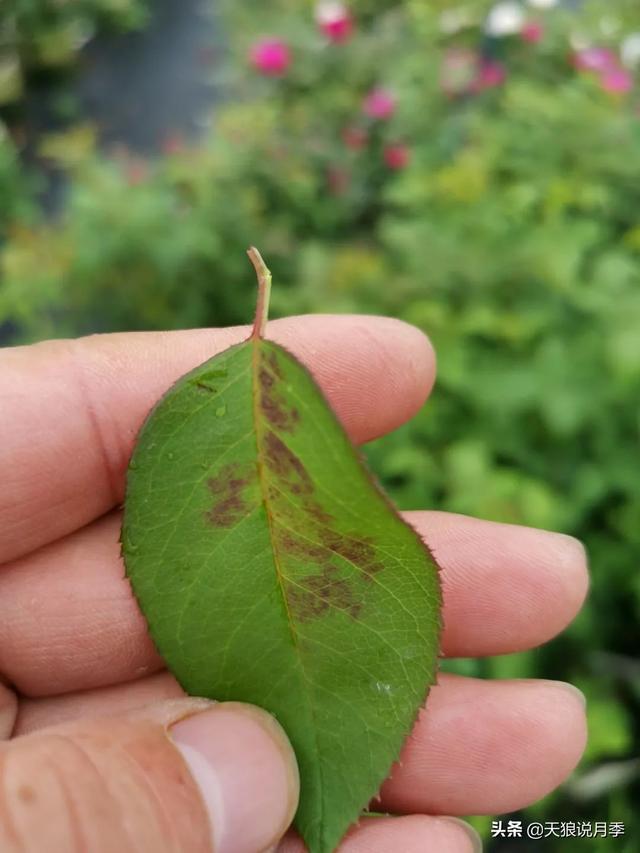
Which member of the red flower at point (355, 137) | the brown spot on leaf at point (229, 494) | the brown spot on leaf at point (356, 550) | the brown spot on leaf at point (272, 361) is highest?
the red flower at point (355, 137)

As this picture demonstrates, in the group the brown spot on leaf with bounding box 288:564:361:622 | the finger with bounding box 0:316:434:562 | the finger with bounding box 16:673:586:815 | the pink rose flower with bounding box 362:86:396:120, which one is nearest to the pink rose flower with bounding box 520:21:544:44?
the pink rose flower with bounding box 362:86:396:120

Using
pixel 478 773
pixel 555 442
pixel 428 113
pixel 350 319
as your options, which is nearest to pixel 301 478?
pixel 350 319

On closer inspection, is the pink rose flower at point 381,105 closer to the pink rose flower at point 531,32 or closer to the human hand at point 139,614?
the pink rose flower at point 531,32

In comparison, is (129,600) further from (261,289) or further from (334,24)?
(334,24)

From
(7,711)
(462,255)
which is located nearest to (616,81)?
(462,255)

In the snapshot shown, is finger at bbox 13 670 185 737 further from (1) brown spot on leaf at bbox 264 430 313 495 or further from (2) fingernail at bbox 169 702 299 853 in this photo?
(1) brown spot on leaf at bbox 264 430 313 495

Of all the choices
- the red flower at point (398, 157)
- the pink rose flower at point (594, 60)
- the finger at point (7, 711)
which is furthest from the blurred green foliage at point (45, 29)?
the finger at point (7, 711)
